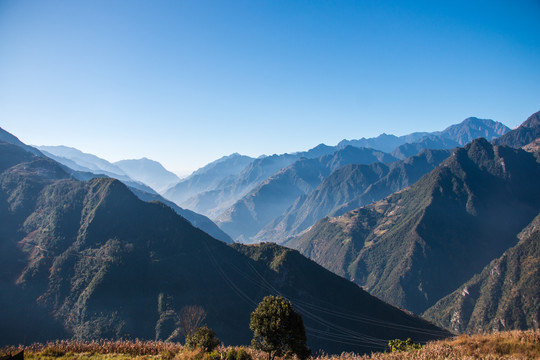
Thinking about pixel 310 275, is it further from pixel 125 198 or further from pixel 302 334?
pixel 302 334

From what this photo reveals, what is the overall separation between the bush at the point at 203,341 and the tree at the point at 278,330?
168 inches

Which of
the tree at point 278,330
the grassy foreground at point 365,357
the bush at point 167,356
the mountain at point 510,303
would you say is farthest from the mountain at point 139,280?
the mountain at point 510,303

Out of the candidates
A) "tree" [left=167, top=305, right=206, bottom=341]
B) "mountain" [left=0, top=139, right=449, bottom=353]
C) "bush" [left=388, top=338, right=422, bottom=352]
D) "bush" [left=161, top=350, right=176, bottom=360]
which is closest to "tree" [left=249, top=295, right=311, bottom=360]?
"bush" [left=161, top=350, right=176, bottom=360]

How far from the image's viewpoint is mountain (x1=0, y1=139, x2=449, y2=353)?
9481 centimetres

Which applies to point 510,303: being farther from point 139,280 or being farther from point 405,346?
point 139,280

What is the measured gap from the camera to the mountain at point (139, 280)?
94.8m

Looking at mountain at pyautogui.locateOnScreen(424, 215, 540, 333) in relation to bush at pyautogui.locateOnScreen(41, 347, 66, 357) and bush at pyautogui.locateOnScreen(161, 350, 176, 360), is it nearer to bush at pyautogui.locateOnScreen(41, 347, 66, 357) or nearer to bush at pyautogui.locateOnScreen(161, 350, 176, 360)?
bush at pyautogui.locateOnScreen(161, 350, 176, 360)

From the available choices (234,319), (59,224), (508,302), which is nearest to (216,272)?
(234,319)

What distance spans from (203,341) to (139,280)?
8715cm

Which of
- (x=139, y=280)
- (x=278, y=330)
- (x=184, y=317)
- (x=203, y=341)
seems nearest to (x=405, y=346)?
(x=278, y=330)

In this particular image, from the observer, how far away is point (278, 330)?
86.1 feet

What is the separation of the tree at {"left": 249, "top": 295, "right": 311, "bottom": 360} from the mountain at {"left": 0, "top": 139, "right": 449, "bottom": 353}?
246 ft

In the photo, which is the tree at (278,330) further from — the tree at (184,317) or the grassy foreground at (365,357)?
the tree at (184,317)

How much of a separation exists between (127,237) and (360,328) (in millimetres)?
91852
